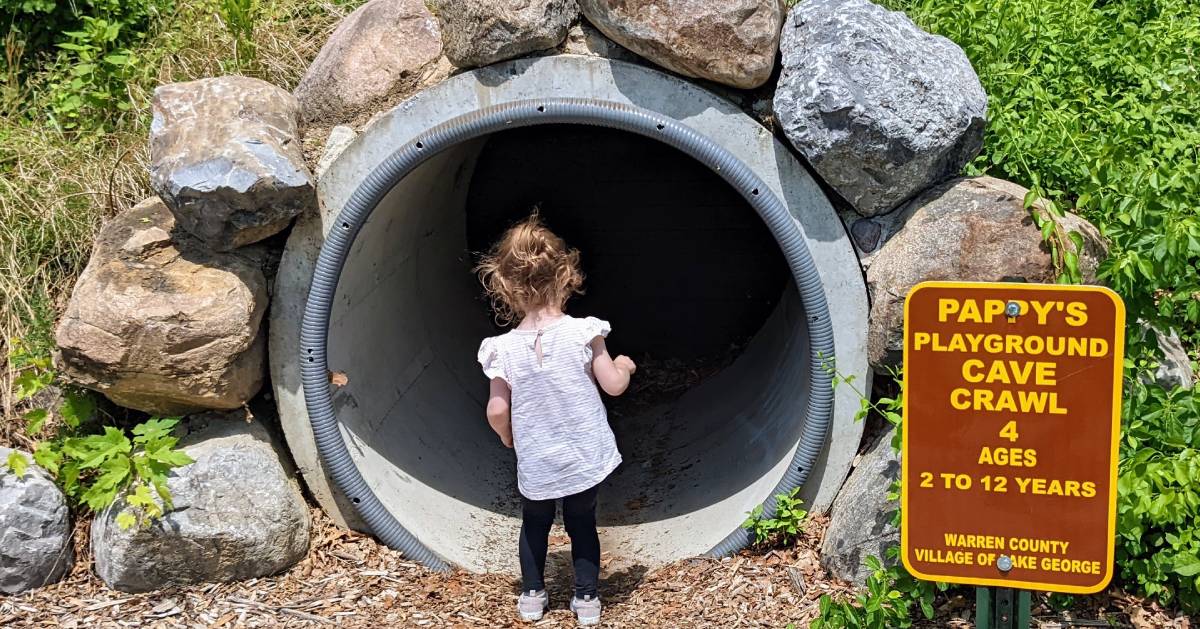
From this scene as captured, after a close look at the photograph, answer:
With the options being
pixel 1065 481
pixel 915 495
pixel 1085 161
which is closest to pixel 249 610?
pixel 915 495

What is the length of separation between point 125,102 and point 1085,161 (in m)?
4.12

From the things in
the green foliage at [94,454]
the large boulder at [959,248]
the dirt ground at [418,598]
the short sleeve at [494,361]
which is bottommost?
the dirt ground at [418,598]

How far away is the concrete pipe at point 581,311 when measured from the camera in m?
3.94

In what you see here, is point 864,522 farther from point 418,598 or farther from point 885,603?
point 418,598

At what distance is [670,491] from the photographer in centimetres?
496

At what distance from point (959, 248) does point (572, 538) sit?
5.13ft

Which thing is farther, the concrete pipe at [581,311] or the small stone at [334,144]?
the small stone at [334,144]

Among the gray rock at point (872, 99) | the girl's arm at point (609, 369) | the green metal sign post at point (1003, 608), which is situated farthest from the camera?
the gray rock at point (872, 99)

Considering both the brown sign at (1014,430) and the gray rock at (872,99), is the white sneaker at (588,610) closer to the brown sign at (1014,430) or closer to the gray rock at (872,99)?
the brown sign at (1014,430)

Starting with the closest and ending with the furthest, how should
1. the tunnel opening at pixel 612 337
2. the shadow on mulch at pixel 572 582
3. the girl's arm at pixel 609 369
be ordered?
the girl's arm at pixel 609 369 → the shadow on mulch at pixel 572 582 → the tunnel opening at pixel 612 337

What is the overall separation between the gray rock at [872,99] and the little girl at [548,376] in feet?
2.96

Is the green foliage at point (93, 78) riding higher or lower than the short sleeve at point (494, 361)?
higher

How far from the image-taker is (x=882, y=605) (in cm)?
337

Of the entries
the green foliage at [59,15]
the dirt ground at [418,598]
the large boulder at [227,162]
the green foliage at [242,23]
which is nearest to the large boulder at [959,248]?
the dirt ground at [418,598]
